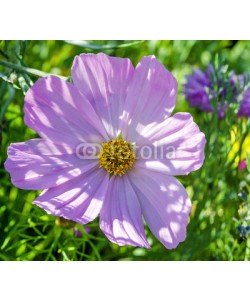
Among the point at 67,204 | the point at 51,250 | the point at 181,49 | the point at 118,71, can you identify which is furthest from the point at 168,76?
the point at 181,49

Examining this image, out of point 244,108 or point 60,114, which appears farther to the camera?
point 244,108

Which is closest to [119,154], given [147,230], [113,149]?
[113,149]

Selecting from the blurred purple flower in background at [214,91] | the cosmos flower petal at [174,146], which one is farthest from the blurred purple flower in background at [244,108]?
the cosmos flower petal at [174,146]

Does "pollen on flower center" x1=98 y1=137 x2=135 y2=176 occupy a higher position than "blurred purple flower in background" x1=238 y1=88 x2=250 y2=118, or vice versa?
"pollen on flower center" x1=98 y1=137 x2=135 y2=176

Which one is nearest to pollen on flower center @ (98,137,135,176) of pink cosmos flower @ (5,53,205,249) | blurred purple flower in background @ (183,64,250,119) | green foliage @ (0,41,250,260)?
pink cosmos flower @ (5,53,205,249)

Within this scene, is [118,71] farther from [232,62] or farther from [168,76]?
[232,62]

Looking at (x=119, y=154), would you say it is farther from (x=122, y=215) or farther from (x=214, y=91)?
(x=214, y=91)

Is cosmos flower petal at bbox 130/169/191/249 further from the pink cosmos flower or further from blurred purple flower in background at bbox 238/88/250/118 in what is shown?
blurred purple flower in background at bbox 238/88/250/118
